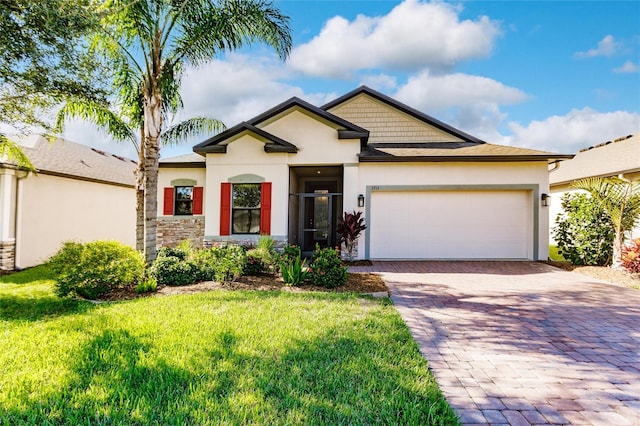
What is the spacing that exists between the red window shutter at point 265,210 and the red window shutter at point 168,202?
4090mm

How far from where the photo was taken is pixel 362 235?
431 inches

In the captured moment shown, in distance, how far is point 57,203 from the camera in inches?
451

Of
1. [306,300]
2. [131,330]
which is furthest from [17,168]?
[306,300]

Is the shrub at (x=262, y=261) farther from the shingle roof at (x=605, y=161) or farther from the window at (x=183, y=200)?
the shingle roof at (x=605, y=161)

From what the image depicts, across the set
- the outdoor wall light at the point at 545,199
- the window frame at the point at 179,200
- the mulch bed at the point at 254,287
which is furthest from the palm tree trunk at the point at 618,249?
the window frame at the point at 179,200

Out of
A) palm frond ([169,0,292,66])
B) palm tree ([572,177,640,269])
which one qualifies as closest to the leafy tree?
palm frond ([169,0,292,66])

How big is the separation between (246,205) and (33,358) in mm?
7872

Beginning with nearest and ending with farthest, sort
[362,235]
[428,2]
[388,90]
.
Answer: [428,2] → [362,235] → [388,90]

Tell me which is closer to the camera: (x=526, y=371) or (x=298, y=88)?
(x=526, y=371)

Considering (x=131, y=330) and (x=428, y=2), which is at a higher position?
(x=428, y=2)

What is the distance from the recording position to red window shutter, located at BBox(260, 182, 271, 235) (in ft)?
35.3

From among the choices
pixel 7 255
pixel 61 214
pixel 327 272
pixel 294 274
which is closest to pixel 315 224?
pixel 294 274

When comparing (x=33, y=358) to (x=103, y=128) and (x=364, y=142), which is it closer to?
(x=103, y=128)

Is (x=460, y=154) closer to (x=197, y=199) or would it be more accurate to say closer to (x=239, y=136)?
(x=239, y=136)
